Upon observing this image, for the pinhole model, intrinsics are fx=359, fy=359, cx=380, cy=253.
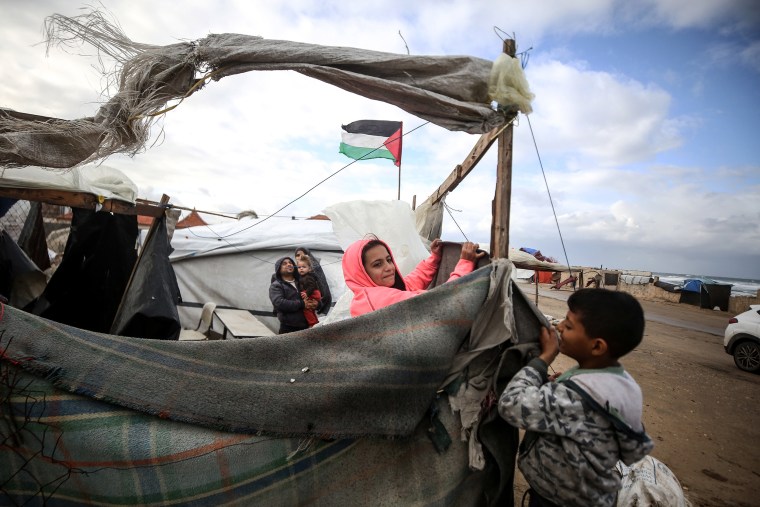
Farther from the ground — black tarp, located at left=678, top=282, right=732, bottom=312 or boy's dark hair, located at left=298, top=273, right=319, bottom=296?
boy's dark hair, located at left=298, top=273, right=319, bottom=296

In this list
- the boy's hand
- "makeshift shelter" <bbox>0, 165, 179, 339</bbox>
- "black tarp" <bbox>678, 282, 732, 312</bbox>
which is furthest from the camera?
"black tarp" <bbox>678, 282, 732, 312</bbox>

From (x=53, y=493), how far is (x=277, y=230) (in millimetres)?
6740

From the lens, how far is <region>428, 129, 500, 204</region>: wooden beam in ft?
8.43

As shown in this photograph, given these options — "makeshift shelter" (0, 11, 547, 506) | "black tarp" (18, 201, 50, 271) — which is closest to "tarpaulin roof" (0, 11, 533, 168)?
"makeshift shelter" (0, 11, 547, 506)

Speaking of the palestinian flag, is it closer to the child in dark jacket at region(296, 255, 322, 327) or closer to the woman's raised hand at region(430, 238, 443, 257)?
the child in dark jacket at region(296, 255, 322, 327)

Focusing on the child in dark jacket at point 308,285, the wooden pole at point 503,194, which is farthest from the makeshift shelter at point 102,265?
the wooden pole at point 503,194

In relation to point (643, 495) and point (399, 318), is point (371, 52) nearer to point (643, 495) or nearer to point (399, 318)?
point (399, 318)

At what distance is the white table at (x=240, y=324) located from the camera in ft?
17.5

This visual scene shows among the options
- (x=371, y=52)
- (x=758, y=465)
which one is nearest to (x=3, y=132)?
(x=371, y=52)

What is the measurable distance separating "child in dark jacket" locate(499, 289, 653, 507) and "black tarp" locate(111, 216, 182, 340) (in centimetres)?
375

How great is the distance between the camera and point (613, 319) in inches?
53.9

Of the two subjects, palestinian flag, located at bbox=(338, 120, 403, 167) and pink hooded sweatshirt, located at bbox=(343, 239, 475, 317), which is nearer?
pink hooded sweatshirt, located at bbox=(343, 239, 475, 317)

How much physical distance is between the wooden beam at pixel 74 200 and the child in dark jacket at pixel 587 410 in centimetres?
443

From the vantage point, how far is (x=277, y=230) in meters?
7.97
